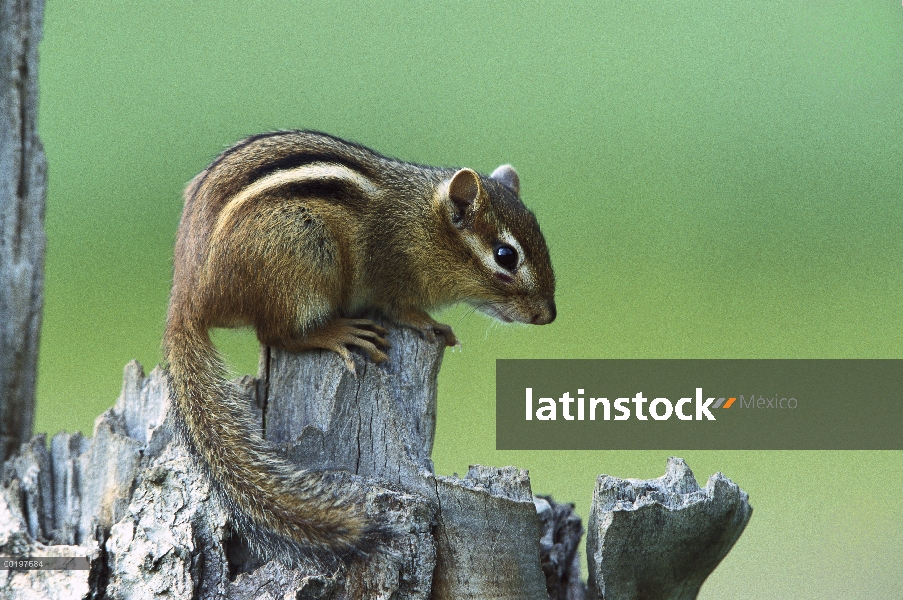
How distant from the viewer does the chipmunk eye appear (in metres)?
3.18

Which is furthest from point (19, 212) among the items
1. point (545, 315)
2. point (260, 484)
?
point (545, 315)

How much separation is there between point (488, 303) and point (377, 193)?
58 cm

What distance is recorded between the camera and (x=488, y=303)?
10.9 feet

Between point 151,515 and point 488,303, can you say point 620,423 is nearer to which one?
point 488,303

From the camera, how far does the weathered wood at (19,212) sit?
281 centimetres

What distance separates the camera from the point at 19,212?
111 inches

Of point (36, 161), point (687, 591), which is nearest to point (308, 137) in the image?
point (36, 161)

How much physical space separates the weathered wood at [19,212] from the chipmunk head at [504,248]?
4.52 ft

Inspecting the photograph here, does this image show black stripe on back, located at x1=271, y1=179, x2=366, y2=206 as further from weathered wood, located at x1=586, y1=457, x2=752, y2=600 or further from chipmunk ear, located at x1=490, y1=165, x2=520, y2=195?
weathered wood, located at x1=586, y1=457, x2=752, y2=600

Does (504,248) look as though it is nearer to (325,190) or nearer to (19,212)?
(325,190)

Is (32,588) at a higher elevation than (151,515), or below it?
below

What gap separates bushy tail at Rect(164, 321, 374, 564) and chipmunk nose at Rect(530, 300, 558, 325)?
115 cm

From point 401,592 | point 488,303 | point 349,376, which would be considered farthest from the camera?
point 488,303

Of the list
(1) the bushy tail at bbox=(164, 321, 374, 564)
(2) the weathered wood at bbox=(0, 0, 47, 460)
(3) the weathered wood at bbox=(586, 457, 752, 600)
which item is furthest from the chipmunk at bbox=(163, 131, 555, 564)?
(3) the weathered wood at bbox=(586, 457, 752, 600)
